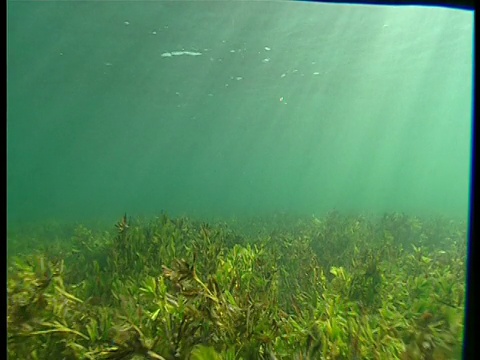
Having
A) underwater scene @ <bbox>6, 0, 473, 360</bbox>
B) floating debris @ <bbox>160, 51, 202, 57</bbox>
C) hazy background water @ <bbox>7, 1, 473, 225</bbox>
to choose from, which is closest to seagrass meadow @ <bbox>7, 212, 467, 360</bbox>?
underwater scene @ <bbox>6, 0, 473, 360</bbox>

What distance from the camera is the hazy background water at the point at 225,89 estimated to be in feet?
57.1

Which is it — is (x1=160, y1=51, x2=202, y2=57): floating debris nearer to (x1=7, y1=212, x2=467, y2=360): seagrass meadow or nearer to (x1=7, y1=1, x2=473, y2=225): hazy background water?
(x1=7, y1=1, x2=473, y2=225): hazy background water

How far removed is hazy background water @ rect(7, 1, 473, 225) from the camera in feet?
57.1

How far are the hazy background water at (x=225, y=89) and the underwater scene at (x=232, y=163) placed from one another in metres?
0.15

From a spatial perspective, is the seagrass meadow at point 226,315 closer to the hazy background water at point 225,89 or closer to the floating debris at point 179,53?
the hazy background water at point 225,89

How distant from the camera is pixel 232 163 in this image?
242ft

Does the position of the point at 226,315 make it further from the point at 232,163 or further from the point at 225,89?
the point at 232,163

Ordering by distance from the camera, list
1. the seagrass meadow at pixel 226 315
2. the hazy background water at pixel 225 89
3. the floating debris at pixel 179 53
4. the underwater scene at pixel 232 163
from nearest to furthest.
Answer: the seagrass meadow at pixel 226 315 → the underwater scene at pixel 232 163 → the hazy background water at pixel 225 89 → the floating debris at pixel 179 53

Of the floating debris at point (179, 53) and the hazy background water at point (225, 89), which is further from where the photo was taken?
the floating debris at point (179, 53)

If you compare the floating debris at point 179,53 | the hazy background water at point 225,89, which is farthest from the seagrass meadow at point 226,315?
the floating debris at point 179,53

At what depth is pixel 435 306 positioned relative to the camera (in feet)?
9.35

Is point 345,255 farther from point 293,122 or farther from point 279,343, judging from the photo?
point 293,122

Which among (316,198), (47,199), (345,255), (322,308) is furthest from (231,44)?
(316,198)

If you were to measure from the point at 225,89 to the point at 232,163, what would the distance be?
44.7 m
